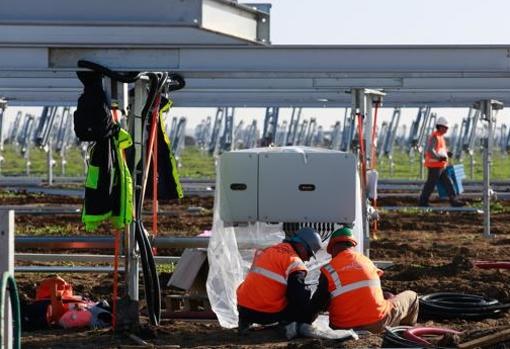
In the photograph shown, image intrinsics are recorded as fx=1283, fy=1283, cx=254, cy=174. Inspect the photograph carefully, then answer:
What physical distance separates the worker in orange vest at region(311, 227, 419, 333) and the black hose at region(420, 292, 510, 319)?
104cm

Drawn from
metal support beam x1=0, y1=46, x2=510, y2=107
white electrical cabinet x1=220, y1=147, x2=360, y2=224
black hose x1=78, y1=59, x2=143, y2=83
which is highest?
metal support beam x1=0, y1=46, x2=510, y2=107

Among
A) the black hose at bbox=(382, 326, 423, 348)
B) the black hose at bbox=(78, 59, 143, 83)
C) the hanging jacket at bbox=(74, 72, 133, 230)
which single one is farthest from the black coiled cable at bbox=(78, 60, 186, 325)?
the black hose at bbox=(382, 326, 423, 348)

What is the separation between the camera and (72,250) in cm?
1711

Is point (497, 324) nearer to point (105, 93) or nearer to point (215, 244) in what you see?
point (215, 244)

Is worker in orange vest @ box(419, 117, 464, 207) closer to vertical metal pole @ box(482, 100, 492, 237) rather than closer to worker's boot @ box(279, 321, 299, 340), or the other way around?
vertical metal pole @ box(482, 100, 492, 237)

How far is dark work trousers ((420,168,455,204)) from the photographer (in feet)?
78.8

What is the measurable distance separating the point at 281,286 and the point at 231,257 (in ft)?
4.20

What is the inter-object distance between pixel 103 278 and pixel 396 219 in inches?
388

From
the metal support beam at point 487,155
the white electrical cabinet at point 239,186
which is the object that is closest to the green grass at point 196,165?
the metal support beam at point 487,155

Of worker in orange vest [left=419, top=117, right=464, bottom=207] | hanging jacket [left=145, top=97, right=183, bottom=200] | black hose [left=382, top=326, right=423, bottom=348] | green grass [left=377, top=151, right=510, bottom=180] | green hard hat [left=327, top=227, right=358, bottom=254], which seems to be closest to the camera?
black hose [left=382, top=326, right=423, bottom=348]

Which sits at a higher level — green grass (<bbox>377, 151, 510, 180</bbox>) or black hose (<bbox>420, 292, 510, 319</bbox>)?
green grass (<bbox>377, 151, 510, 180</bbox>)

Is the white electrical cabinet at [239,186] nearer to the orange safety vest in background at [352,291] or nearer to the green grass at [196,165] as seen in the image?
the orange safety vest in background at [352,291]

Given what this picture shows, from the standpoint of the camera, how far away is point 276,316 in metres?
10.0

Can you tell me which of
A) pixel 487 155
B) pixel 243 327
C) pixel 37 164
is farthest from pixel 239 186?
pixel 37 164
